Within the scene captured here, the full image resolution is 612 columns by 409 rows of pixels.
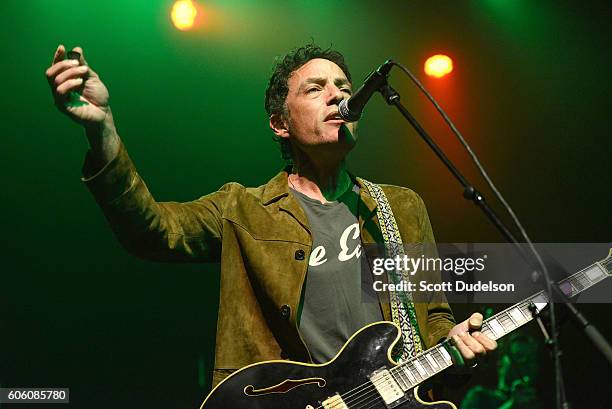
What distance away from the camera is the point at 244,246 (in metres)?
2.57

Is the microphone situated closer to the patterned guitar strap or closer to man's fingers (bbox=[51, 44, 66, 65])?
the patterned guitar strap

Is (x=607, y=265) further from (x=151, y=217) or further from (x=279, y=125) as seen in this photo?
(x=151, y=217)

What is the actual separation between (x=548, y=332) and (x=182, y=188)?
2418 millimetres

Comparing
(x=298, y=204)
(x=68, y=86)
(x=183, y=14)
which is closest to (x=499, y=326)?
(x=298, y=204)

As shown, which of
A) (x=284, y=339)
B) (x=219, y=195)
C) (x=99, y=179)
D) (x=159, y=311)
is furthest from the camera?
(x=159, y=311)

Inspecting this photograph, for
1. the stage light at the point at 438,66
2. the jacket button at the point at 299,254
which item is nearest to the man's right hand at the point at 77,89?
the jacket button at the point at 299,254

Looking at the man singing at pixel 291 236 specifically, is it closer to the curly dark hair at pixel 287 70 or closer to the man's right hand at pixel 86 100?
the man's right hand at pixel 86 100

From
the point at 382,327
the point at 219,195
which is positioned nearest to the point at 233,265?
the point at 219,195

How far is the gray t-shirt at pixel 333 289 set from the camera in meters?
2.43

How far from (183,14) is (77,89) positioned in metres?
2.07

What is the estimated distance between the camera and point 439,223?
4.16m

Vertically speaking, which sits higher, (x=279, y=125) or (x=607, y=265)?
(x=279, y=125)

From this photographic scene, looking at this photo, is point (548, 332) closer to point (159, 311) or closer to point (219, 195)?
point (219, 195)

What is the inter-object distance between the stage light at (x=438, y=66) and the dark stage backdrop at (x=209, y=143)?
0.05 meters
